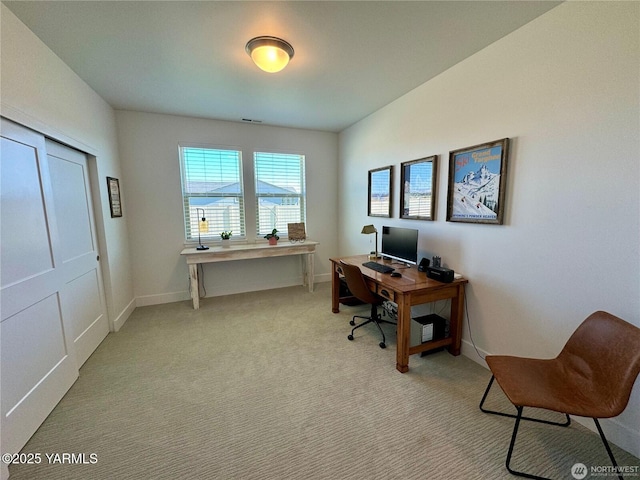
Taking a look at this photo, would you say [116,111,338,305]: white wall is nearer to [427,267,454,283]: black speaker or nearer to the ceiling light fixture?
the ceiling light fixture

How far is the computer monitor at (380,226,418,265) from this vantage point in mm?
2643

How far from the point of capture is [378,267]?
9.30 ft

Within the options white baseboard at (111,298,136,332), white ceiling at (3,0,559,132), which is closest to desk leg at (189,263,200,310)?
white baseboard at (111,298,136,332)

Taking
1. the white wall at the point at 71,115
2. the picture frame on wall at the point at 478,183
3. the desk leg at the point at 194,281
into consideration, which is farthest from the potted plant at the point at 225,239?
the picture frame on wall at the point at 478,183

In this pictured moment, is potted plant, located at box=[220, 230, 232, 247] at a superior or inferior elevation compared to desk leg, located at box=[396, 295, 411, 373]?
superior

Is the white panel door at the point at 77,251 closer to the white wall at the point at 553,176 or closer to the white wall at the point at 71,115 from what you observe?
the white wall at the point at 71,115

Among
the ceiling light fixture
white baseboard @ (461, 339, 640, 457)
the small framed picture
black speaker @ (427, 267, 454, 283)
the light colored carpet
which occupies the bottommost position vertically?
the light colored carpet

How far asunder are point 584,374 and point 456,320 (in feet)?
3.20

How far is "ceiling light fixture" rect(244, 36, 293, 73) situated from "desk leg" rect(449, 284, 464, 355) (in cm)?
248

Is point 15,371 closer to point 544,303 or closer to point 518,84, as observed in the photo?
point 544,303

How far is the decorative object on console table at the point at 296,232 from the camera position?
168 inches

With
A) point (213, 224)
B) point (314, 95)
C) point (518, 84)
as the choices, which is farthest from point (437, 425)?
point (213, 224)

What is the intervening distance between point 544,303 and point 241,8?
2.89m

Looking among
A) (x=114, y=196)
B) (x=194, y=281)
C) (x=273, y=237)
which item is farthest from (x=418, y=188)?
(x=114, y=196)
